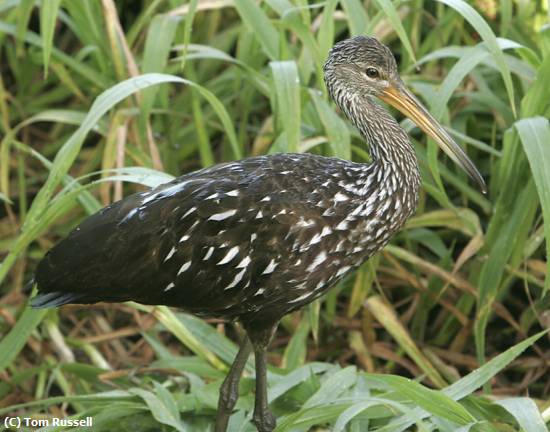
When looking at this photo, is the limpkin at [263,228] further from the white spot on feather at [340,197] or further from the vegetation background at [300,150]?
the vegetation background at [300,150]

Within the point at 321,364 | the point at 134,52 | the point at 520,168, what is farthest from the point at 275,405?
the point at 134,52

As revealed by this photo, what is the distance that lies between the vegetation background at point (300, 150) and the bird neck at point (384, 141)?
0.25m

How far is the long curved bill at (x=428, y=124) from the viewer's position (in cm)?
399

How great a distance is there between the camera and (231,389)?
4266 mm

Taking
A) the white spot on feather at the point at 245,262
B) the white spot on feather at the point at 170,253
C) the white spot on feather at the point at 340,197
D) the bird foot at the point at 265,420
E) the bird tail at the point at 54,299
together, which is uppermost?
the white spot on feather at the point at 340,197

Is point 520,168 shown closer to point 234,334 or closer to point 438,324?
point 438,324

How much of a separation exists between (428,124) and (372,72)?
28 centimetres

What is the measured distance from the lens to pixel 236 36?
5.96 meters

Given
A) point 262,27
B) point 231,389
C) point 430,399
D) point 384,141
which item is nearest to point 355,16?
point 262,27

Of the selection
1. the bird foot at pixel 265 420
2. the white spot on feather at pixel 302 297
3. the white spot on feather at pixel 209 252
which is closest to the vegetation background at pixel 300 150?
the bird foot at pixel 265 420

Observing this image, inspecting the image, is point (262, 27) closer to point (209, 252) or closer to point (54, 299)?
point (209, 252)

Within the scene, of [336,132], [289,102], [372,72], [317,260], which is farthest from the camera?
[336,132]

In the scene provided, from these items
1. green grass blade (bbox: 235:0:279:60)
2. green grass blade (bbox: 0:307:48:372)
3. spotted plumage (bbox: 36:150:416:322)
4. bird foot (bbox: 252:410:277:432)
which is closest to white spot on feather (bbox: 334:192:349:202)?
spotted plumage (bbox: 36:150:416:322)

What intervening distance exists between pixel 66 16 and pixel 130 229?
1.97 m
